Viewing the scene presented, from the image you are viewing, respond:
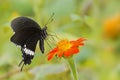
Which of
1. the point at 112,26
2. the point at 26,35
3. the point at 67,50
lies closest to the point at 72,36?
the point at 26,35

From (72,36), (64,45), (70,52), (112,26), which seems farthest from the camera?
(112,26)

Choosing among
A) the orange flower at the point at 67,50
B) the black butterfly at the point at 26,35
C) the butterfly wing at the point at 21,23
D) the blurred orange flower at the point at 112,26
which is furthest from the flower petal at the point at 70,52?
the blurred orange flower at the point at 112,26

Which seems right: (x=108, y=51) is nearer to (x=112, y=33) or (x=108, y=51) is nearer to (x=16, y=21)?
(x=112, y=33)

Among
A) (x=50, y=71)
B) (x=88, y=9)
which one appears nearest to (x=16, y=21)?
(x=50, y=71)

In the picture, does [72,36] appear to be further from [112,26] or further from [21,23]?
[112,26]

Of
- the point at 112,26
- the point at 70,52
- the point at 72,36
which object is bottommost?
the point at 70,52

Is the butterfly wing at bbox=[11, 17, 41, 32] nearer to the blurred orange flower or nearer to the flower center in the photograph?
the flower center
